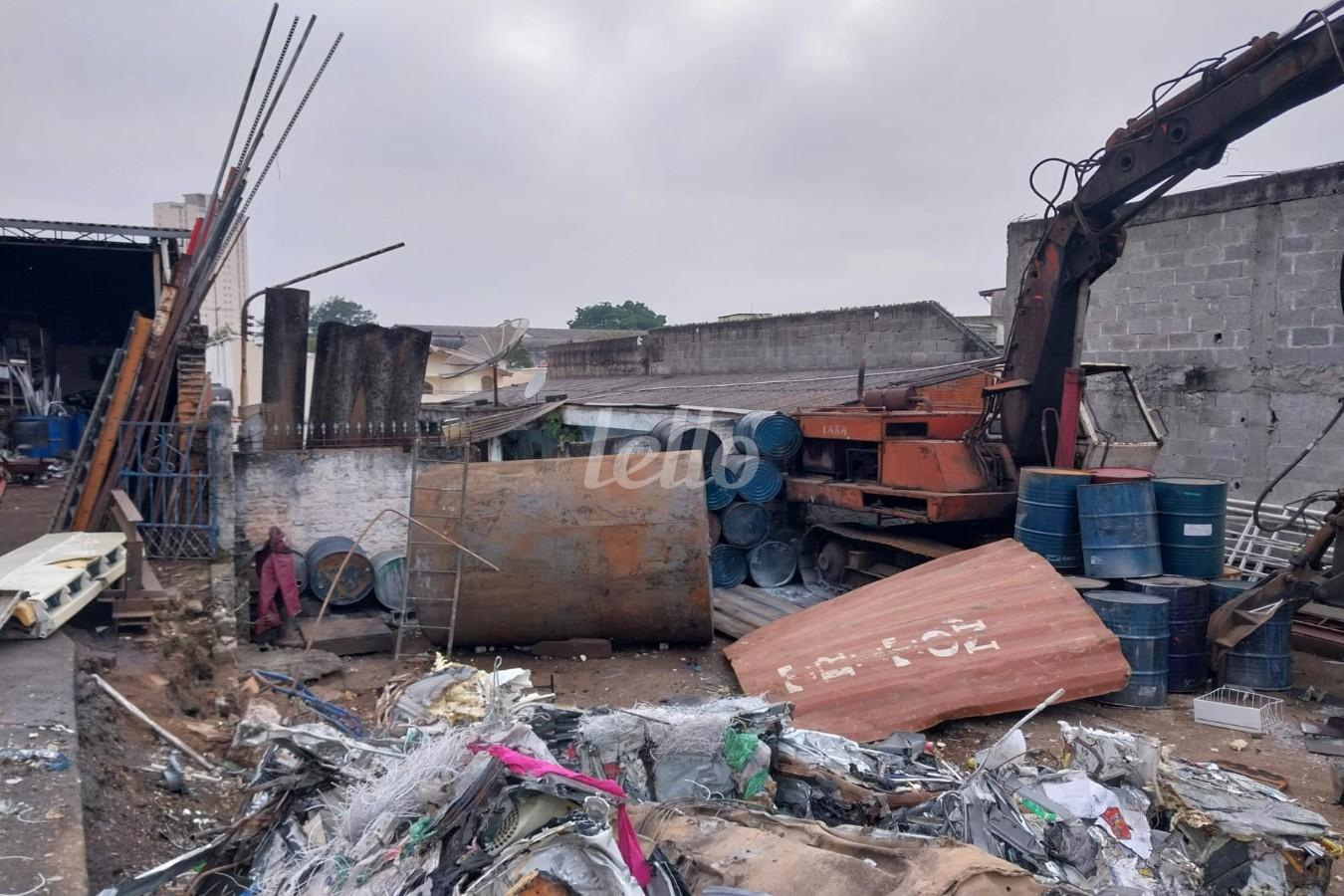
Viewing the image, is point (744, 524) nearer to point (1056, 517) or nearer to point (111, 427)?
point (1056, 517)

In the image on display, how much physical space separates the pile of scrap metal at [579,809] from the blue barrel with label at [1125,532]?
2.71 meters

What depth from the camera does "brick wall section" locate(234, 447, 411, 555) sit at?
31.6 feet

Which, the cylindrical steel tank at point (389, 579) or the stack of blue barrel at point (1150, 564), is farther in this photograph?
the cylindrical steel tank at point (389, 579)

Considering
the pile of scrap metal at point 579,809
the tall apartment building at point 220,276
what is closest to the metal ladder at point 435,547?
the pile of scrap metal at point 579,809

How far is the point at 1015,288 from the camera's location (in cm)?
1232

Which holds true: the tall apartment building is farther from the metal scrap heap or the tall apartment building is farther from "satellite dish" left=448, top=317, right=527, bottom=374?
the metal scrap heap

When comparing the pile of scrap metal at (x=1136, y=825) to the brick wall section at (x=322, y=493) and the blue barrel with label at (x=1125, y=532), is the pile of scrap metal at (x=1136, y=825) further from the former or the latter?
the brick wall section at (x=322, y=493)

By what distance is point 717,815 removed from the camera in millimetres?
3832

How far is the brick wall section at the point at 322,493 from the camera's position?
963 cm

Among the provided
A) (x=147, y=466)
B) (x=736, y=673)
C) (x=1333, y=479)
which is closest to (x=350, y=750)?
(x=736, y=673)

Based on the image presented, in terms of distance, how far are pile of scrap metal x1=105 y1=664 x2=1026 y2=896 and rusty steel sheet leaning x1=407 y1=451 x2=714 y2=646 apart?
2.43 metres

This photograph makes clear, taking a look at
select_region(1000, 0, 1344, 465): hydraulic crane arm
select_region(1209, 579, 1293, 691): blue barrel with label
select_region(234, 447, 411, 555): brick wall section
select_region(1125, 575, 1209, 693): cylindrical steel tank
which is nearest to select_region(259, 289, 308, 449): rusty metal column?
select_region(234, 447, 411, 555): brick wall section

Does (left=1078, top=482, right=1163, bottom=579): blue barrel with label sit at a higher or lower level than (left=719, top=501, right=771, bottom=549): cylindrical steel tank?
higher

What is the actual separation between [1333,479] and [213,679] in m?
10.0
